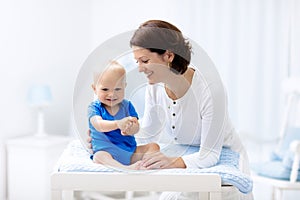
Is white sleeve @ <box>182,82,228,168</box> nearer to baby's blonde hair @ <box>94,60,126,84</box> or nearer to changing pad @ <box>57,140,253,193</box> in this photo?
changing pad @ <box>57,140,253,193</box>

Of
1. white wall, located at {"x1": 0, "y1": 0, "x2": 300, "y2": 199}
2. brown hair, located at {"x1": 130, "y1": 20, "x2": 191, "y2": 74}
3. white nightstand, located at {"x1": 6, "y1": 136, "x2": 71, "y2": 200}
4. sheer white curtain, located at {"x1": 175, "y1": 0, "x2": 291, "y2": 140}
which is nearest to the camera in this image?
brown hair, located at {"x1": 130, "y1": 20, "x2": 191, "y2": 74}

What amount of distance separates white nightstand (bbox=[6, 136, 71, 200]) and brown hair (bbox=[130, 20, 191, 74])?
1779 millimetres

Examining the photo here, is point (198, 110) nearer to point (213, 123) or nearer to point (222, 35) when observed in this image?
point (213, 123)

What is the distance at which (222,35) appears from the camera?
3746 millimetres

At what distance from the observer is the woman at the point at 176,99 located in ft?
5.33

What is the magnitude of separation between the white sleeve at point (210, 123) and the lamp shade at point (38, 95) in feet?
6.32

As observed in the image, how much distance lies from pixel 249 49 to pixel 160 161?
2.22 metres

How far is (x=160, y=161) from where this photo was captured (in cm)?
167

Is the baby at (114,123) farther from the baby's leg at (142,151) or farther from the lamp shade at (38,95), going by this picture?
the lamp shade at (38,95)

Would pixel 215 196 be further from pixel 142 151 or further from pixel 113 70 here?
pixel 113 70

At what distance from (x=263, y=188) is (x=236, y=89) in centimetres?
72

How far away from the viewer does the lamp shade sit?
343 cm

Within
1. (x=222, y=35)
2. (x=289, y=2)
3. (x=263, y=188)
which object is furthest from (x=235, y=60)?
(x=263, y=188)

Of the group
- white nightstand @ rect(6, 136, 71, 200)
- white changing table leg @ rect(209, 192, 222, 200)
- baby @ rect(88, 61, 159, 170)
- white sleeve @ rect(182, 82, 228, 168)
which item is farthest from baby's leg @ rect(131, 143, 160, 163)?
white nightstand @ rect(6, 136, 71, 200)
